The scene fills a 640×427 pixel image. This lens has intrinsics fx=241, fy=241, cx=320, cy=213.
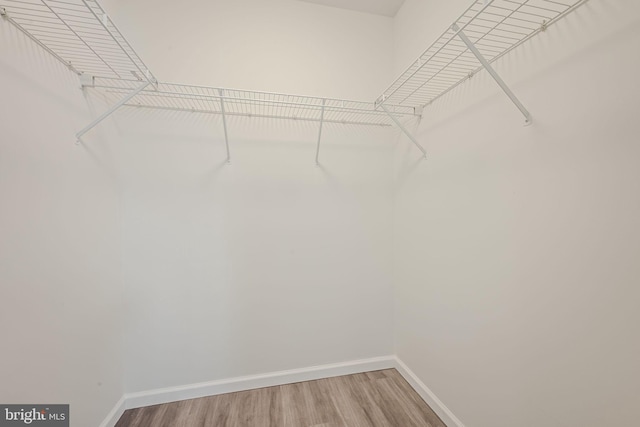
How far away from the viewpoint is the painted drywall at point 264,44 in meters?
1.60

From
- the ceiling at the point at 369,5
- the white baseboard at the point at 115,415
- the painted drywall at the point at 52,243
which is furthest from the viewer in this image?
the ceiling at the point at 369,5

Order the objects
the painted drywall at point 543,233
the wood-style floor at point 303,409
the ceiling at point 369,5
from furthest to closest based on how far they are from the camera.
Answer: the ceiling at point 369,5 → the wood-style floor at point 303,409 → the painted drywall at point 543,233

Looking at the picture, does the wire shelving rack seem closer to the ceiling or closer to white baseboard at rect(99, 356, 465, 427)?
the ceiling

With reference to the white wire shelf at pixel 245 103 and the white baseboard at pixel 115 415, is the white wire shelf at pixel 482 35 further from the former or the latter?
the white baseboard at pixel 115 415

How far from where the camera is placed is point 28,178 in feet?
3.12

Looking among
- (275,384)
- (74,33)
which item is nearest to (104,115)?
(74,33)

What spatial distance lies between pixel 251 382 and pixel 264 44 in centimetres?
246

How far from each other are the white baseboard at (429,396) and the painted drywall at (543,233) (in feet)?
0.15

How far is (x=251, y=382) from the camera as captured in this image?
69.6 inches

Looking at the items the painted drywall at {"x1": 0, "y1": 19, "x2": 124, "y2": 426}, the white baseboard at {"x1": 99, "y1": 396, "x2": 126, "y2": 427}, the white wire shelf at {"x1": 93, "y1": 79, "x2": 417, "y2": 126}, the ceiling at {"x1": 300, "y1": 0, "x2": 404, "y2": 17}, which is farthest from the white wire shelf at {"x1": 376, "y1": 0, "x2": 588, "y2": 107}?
the white baseboard at {"x1": 99, "y1": 396, "x2": 126, "y2": 427}

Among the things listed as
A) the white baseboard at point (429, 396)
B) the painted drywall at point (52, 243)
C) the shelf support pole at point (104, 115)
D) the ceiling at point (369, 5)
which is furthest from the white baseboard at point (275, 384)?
the ceiling at point (369, 5)

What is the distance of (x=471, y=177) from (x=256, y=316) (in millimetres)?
1675

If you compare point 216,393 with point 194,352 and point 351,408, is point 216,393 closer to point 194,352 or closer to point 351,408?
point 194,352

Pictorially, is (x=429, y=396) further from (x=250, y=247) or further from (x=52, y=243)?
(x=52, y=243)
